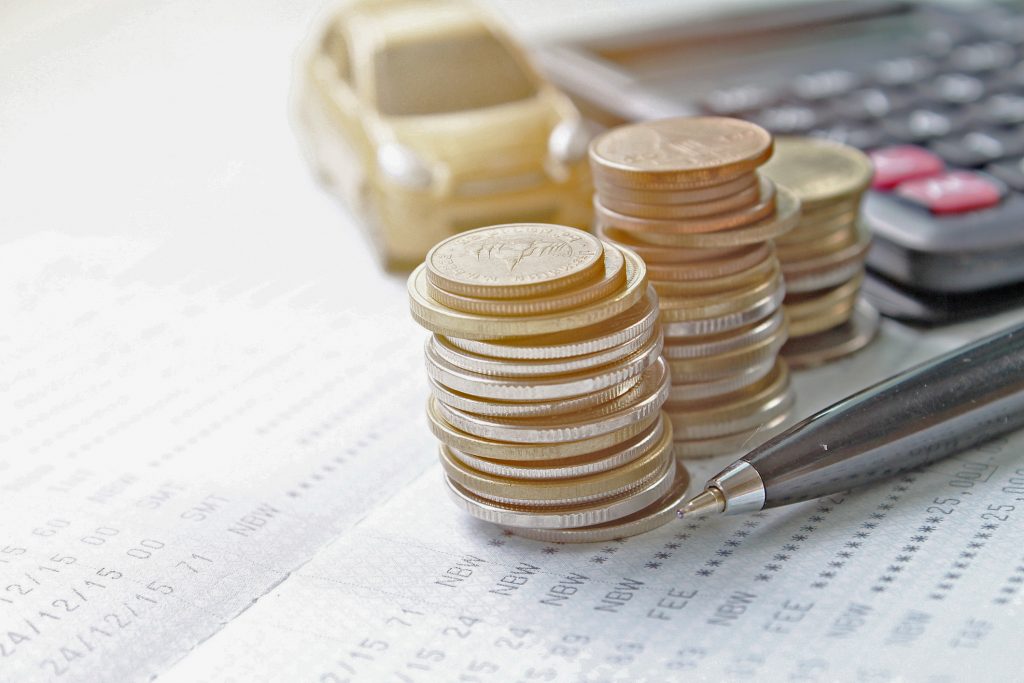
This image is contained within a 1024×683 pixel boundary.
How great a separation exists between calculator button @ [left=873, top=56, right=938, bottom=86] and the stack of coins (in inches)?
10.2

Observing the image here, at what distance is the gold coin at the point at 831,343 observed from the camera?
2.02 ft

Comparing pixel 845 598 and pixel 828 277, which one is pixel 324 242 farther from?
pixel 845 598

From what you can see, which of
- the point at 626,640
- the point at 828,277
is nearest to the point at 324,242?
the point at 828,277

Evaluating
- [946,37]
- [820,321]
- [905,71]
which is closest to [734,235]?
[820,321]

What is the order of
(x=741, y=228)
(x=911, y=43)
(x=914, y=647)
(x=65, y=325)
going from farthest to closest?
(x=911, y=43) < (x=65, y=325) < (x=741, y=228) < (x=914, y=647)

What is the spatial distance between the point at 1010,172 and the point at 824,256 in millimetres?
165

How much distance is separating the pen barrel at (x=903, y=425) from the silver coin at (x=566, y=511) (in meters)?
0.05

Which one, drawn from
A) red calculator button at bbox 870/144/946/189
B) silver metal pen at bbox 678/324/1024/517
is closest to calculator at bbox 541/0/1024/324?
red calculator button at bbox 870/144/946/189

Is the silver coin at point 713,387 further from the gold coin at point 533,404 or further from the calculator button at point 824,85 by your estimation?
the calculator button at point 824,85

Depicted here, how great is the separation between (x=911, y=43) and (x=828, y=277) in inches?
18.2

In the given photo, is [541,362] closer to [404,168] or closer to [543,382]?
[543,382]

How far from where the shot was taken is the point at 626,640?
42 cm

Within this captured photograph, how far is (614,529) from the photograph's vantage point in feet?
1.58

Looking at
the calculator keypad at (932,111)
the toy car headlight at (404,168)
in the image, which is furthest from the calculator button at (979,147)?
the toy car headlight at (404,168)
